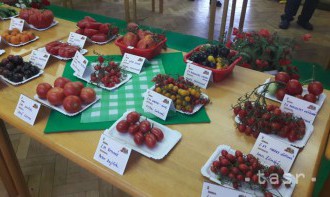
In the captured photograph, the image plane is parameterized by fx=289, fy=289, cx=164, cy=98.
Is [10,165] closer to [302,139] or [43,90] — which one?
[43,90]

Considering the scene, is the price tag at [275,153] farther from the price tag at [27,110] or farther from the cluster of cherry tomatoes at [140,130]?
the price tag at [27,110]

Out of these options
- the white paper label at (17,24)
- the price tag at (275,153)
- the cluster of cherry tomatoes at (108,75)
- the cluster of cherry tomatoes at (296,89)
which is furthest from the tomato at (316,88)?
the white paper label at (17,24)

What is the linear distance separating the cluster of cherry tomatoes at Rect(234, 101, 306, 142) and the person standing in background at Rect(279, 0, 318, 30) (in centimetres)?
294

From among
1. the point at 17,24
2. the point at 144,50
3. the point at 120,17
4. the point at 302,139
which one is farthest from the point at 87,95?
the point at 120,17

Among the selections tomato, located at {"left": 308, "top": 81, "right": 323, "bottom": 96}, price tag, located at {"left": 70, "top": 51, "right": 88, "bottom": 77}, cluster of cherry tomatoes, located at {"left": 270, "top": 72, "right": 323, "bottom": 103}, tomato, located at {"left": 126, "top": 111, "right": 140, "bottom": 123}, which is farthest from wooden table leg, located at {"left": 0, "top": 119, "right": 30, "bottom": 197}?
tomato, located at {"left": 308, "top": 81, "right": 323, "bottom": 96}

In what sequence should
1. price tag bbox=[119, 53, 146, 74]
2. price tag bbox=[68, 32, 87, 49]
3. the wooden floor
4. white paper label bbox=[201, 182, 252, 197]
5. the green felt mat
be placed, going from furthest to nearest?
the wooden floor < price tag bbox=[68, 32, 87, 49] < price tag bbox=[119, 53, 146, 74] < the green felt mat < white paper label bbox=[201, 182, 252, 197]

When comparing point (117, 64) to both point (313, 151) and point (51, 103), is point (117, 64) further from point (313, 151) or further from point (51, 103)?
point (313, 151)

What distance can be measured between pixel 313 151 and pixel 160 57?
830mm

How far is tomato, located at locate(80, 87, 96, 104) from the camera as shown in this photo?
110 centimetres

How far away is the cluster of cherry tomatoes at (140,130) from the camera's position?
0.91 metres

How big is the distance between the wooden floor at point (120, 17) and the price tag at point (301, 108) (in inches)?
42.6

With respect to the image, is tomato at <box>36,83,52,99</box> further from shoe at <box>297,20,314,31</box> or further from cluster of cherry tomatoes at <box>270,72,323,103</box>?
shoe at <box>297,20,314,31</box>

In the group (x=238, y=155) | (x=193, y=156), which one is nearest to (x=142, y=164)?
(x=193, y=156)

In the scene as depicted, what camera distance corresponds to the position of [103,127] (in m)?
1.01
